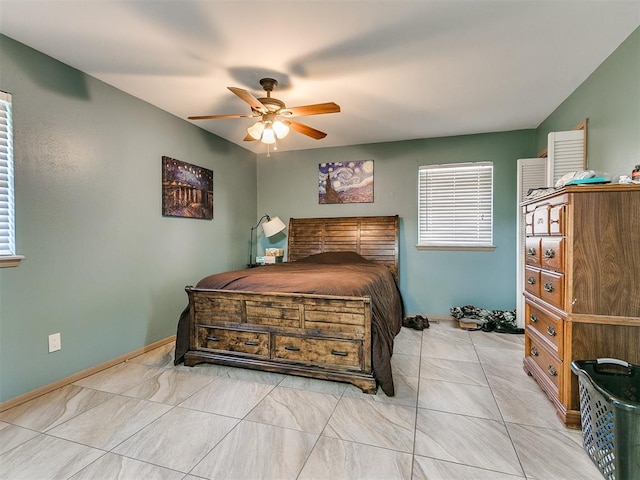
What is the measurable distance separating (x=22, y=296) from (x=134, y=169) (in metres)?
1.38

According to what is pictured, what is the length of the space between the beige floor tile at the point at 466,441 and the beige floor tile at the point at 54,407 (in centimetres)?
213

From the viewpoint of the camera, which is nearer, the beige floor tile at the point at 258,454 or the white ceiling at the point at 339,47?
the beige floor tile at the point at 258,454

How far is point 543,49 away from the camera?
2.25 metres

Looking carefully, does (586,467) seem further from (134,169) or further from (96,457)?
(134,169)

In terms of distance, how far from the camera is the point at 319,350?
2.44 meters

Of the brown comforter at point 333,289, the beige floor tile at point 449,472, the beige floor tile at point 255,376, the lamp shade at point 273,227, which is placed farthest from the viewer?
the lamp shade at point 273,227

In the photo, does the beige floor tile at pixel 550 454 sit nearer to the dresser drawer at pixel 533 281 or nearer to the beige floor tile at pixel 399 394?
the beige floor tile at pixel 399 394

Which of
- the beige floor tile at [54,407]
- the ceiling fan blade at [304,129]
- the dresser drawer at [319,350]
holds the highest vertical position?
the ceiling fan blade at [304,129]

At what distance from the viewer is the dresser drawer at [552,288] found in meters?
1.88

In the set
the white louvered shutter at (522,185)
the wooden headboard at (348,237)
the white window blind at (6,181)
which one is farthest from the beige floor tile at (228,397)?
the white louvered shutter at (522,185)

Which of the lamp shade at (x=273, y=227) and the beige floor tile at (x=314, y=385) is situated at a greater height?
the lamp shade at (x=273, y=227)

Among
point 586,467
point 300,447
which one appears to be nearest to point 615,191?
point 586,467

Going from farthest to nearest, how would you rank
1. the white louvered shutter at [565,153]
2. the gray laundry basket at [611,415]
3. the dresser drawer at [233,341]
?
1. the white louvered shutter at [565,153]
2. the dresser drawer at [233,341]
3. the gray laundry basket at [611,415]

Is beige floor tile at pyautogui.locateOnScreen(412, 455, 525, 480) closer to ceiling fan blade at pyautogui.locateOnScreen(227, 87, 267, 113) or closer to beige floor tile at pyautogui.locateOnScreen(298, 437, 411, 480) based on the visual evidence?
beige floor tile at pyautogui.locateOnScreen(298, 437, 411, 480)
